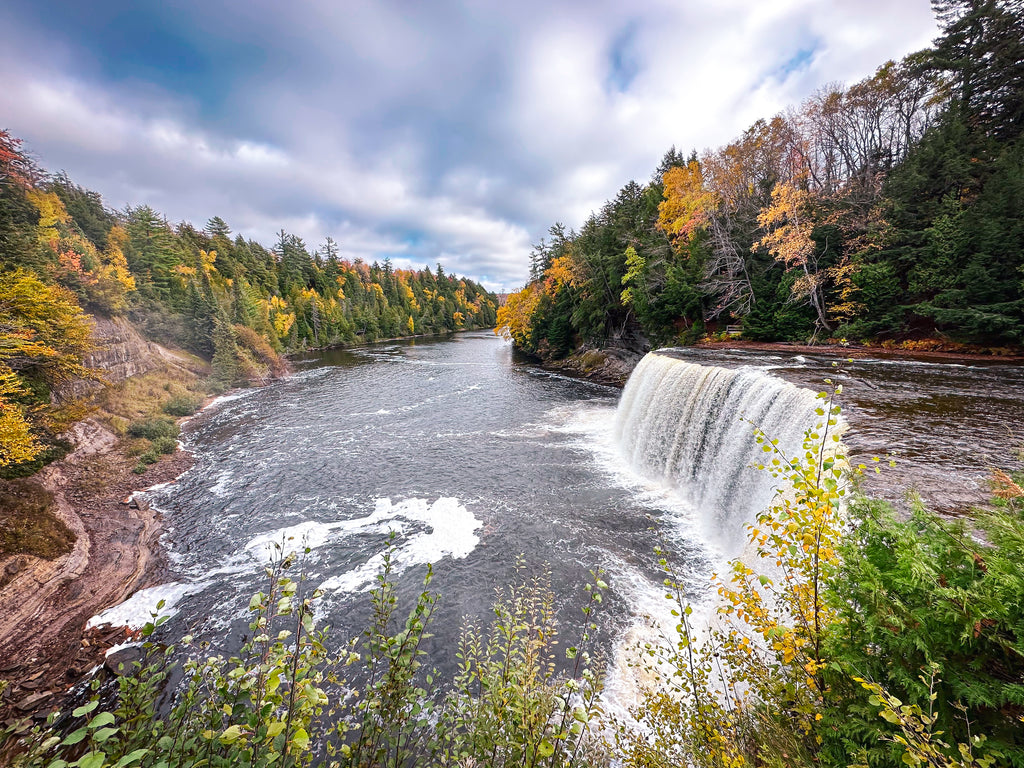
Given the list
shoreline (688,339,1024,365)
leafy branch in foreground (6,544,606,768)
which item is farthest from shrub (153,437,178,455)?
shoreline (688,339,1024,365)

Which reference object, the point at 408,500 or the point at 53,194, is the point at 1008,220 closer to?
the point at 408,500

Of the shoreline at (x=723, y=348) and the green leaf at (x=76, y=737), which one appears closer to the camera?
the green leaf at (x=76, y=737)

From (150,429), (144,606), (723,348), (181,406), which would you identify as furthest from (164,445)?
(723,348)

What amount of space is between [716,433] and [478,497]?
27.4 feet

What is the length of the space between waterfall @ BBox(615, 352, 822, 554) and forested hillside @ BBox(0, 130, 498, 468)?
18.6 m

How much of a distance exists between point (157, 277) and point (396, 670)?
56043mm

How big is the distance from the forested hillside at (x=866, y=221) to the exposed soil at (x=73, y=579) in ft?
93.8

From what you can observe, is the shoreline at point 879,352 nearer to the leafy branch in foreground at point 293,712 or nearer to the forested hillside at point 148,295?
the leafy branch in foreground at point 293,712

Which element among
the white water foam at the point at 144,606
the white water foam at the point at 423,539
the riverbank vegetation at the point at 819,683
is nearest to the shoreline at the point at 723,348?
the white water foam at the point at 423,539

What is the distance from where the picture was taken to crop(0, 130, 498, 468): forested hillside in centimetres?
1265

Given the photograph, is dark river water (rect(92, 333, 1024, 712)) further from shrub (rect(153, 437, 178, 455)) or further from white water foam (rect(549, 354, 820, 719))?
shrub (rect(153, 437, 178, 455))

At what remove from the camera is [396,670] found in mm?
2947

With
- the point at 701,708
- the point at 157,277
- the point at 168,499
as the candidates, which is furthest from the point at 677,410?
the point at 157,277

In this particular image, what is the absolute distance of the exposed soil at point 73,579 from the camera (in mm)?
7027
